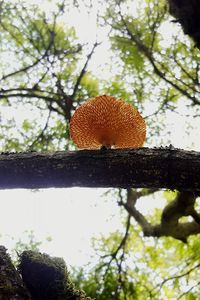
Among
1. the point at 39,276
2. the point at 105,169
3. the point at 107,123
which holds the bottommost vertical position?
the point at 39,276

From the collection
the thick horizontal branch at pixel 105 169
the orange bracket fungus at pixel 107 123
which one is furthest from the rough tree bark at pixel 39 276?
the orange bracket fungus at pixel 107 123

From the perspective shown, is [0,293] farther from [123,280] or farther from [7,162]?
[123,280]

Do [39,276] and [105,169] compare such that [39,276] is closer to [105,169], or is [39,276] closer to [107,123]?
[105,169]

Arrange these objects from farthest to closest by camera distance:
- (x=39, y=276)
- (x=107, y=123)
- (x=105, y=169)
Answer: (x=107, y=123)
(x=39, y=276)
(x=105, y=169)

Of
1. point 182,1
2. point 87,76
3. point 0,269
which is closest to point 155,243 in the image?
point 87,76

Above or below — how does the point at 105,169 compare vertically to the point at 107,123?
below

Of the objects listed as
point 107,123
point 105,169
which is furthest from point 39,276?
point 107,123

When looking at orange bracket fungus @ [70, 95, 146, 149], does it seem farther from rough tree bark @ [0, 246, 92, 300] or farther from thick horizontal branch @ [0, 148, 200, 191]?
rough tree bark @ [0, 246, 92, 300]
